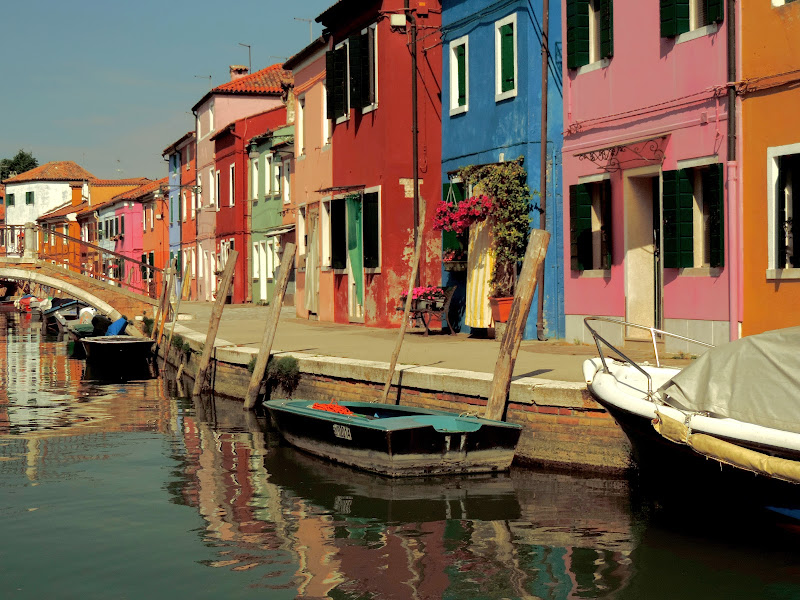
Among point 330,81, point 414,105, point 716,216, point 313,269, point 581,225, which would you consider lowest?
point 313,269

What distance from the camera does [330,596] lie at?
741 centimetres

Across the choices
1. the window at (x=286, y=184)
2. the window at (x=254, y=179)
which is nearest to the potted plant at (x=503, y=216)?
the window at (x=286, y=184)

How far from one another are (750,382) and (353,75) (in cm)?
1564

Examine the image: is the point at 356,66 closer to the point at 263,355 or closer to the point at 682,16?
the point at 263,355

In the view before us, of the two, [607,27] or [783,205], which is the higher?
[607,27]

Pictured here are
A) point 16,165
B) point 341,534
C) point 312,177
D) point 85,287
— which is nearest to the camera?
point 341,534

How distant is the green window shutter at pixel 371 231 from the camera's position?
22188 mm

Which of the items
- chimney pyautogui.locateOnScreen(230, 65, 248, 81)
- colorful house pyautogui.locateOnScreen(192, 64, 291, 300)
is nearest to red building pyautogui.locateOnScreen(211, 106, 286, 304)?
colorful house pyautogui.locateOnScreen(192, 64, 291, 300)

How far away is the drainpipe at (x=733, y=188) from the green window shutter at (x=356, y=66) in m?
10.6

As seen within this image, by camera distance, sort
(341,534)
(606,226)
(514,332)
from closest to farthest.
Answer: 1. (341,534)
2. (514,332)
3. (606,226)

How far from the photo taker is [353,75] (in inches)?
896

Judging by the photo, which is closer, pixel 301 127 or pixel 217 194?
pixel 301 127

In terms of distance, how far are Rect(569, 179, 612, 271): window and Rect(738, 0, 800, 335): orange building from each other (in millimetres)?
3162

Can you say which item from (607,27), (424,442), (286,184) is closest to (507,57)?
(607,27)
